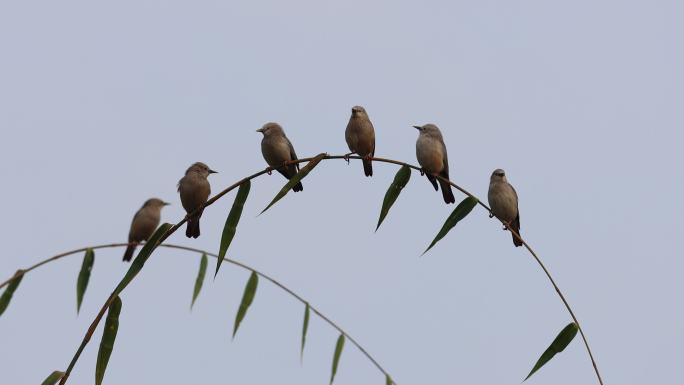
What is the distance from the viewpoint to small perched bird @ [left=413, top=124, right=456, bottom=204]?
808 centimetres

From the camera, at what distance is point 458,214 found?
5.23 metres

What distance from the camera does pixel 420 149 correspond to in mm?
8164

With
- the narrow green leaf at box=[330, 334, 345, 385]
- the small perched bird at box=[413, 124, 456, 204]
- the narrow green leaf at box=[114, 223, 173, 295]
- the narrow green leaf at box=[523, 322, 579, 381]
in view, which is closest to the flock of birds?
the small perched bird at box=[413, 124, 456, 204]

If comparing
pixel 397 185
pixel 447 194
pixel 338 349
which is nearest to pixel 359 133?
pixel 447 194

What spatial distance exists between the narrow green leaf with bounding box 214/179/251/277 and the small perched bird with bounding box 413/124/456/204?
2898mm

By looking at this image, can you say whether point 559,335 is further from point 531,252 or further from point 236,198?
point 236,198

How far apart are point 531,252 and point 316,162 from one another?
1.36m

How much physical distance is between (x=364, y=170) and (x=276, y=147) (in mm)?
983

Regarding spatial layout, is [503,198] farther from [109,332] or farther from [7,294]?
[7,294]

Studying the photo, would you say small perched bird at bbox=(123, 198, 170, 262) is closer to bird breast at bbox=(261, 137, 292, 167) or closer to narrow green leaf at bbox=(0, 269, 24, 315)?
bird breast at bbox=(261, 137, 292, 167)

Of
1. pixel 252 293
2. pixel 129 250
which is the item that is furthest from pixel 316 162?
pixel 129 250

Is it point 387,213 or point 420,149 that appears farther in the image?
point 420,149

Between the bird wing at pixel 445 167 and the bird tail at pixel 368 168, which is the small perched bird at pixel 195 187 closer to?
the bird tail at pixel 368 168

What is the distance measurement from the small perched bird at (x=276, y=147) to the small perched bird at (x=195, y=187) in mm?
1151
